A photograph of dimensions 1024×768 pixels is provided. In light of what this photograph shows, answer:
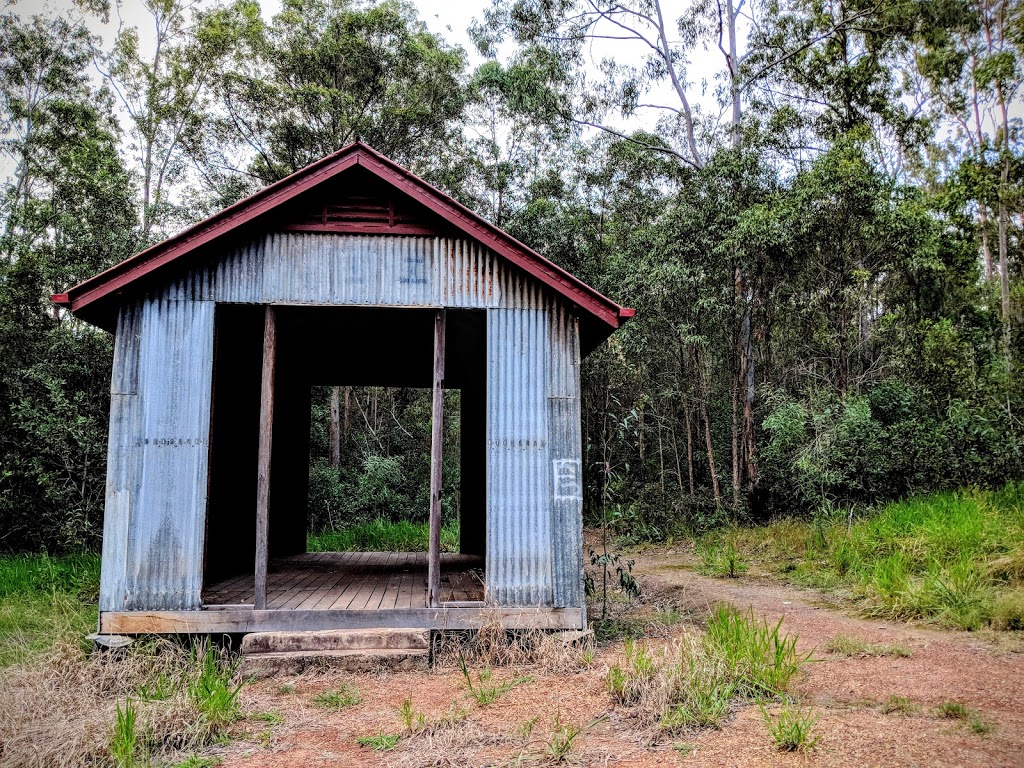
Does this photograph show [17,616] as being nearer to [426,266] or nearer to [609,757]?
[426,266]

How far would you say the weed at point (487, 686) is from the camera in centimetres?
561

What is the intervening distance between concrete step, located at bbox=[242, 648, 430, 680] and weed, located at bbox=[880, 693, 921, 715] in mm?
3940

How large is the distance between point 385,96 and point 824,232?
42.6ft

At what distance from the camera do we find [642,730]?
4871 mm

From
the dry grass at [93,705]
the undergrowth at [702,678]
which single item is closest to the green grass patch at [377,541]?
the dry grass at [93,705]

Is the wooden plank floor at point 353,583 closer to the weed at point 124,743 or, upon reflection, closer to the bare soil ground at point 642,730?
the bare soil ground at point 642,730

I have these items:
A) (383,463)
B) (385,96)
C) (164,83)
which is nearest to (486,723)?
(383,463)

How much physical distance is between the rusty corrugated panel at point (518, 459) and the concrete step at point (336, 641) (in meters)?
0.86

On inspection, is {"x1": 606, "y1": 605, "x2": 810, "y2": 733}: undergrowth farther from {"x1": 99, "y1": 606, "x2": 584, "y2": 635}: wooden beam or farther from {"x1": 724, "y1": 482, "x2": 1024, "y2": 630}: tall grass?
{"x1": 724, "y1": 482, "x2": 1024, "y2": 630}: tall grass

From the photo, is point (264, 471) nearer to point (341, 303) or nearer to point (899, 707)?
point (341, 303)

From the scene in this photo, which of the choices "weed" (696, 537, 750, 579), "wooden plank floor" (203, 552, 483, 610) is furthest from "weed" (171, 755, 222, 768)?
"weed" (696, 537, 750, 579)

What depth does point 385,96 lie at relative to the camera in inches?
806

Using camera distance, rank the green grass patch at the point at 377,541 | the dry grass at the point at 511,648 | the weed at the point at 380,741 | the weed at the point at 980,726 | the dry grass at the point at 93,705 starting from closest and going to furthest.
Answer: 1. the dry grass at the point at 93,705
2. the weed at the point at 980,726
3. the weed at the point at 380,741
4. the dry grass at the point at 511,648
5. the green grass patch at the point at 377,541

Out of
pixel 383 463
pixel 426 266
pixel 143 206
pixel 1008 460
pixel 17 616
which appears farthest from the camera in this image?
pixel 383 463
